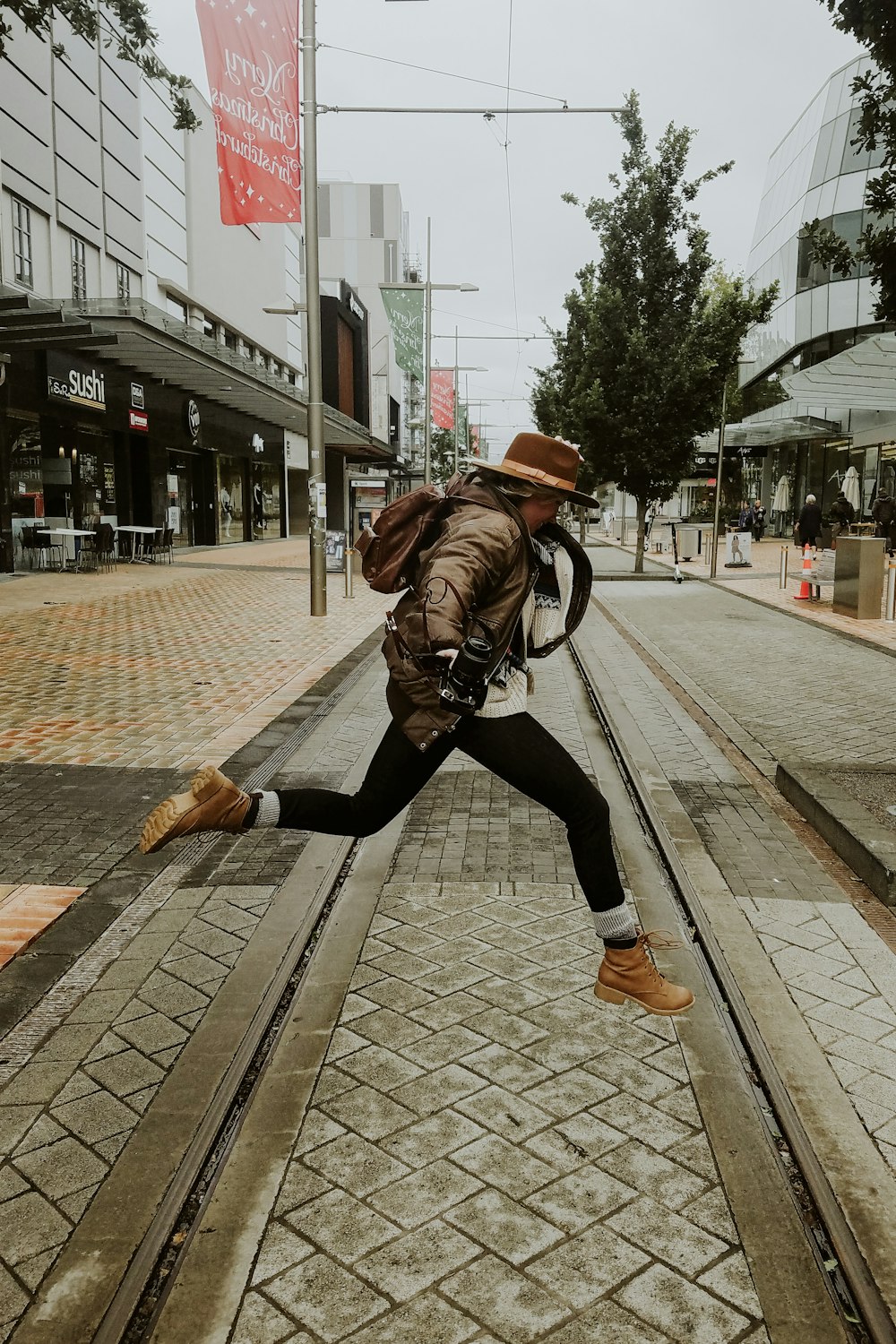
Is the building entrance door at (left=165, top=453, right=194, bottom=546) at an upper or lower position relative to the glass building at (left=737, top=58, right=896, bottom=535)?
lower

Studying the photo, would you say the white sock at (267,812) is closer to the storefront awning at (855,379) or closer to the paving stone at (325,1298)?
the paving stone at (325,1298)

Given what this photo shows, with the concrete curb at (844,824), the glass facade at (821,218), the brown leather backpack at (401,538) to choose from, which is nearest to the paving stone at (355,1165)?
the brown leather backpack at (401,538)

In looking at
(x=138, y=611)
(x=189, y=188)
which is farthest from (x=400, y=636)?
(x=189, y=188)

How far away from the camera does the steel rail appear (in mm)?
2250

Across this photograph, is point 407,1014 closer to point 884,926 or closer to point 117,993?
point 117,993

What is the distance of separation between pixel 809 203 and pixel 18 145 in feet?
92.9

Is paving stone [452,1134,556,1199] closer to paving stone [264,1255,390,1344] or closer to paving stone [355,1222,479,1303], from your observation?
paving stone [355,1222,479,1303]

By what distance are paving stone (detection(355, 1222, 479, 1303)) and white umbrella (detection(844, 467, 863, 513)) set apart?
3387 cm

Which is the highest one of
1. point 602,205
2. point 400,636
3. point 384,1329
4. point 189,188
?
point 189,188

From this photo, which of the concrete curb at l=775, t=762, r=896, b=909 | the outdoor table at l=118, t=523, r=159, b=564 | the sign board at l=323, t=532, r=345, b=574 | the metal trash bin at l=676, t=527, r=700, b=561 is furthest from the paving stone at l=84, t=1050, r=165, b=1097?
the metal trash bin at l=676, t=527, r=700, b=561

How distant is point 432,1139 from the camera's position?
110 inches

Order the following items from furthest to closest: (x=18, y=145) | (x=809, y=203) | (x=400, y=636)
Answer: (x=809, y=203) → (x=18, y=145) → (x=400, y=636)

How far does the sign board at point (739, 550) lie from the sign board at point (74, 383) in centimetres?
A: 1561

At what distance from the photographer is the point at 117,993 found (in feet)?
11.8
